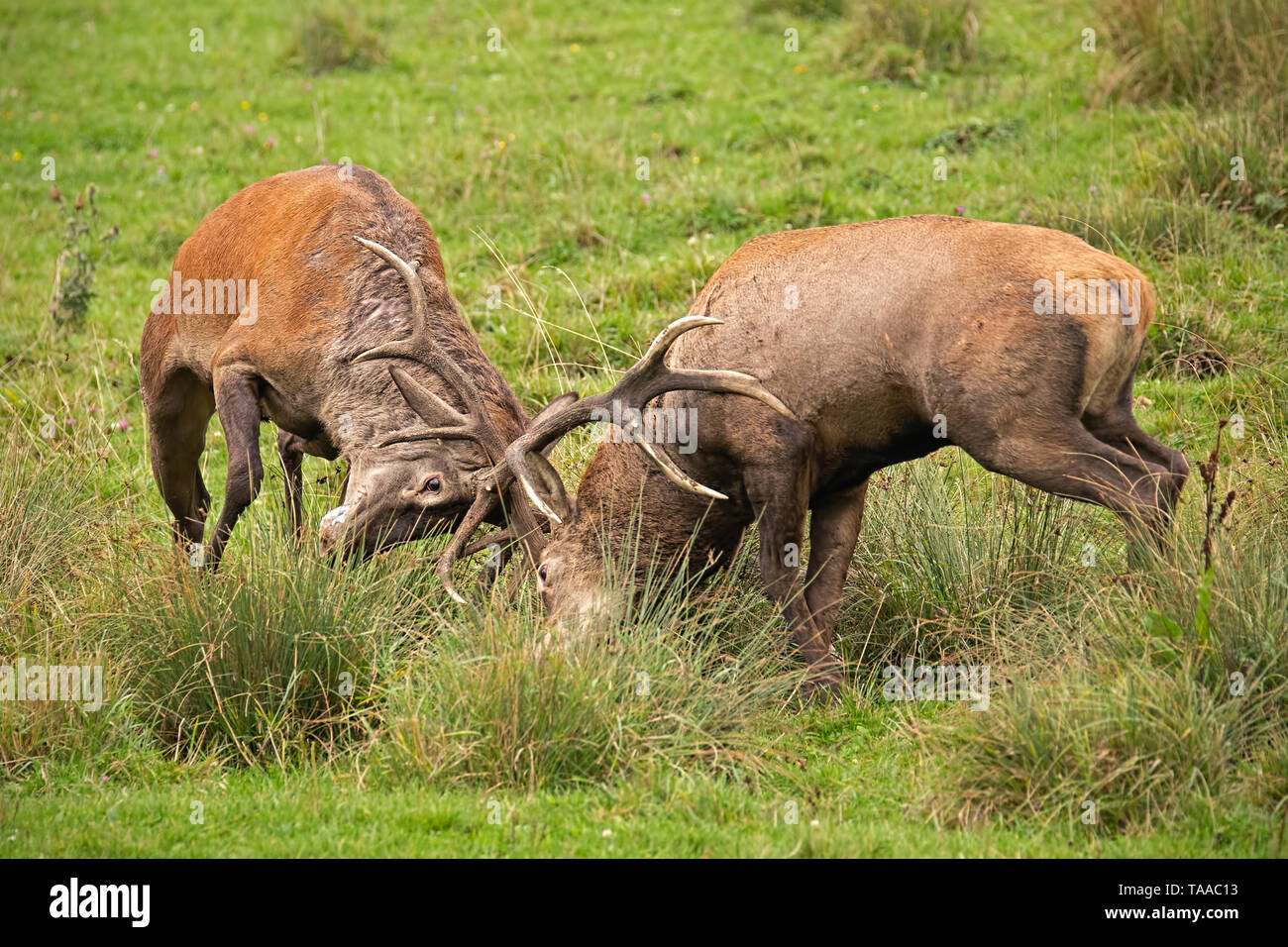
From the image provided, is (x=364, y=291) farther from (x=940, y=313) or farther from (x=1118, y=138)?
(x=1118, y=138)

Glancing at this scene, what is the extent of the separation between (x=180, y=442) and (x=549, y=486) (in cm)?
267

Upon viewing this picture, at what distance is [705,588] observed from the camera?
22.2 ft

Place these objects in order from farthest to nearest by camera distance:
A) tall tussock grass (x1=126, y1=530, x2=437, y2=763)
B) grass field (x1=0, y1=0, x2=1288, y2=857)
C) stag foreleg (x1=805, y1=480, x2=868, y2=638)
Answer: stag foreleg (x1=805, y1=480, x2=868, y2=638)
tall tussock grass (x1=126, y1=530, x2=437, y2=763)
grass field (x1=0, y1=0, x2=1288, y2=857)

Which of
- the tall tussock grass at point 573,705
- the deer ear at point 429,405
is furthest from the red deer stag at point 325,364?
the tall tussock grass at point 573,705

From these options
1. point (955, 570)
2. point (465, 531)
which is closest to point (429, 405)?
point (465, 531)

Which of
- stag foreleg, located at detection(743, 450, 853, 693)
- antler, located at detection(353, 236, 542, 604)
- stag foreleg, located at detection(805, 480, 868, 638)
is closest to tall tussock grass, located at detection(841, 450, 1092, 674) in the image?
stag foreleg, located at detection(805, 480, 868, 638)

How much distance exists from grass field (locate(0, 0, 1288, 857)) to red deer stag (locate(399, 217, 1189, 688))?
296 millimetres

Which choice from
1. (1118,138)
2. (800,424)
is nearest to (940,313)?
(800,424)

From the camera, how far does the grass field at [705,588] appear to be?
16.5ft

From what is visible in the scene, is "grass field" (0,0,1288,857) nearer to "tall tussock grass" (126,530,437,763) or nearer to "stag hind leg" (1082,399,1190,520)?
"tall tussock grass" (126,530,437,763)

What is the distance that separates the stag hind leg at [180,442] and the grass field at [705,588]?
1.00 ft

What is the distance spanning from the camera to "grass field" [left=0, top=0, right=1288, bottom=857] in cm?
502

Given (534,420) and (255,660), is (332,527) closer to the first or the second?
(255,660)

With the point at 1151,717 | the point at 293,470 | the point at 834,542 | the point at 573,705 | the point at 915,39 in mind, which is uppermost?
the point at 915,39
